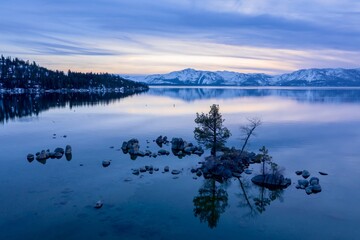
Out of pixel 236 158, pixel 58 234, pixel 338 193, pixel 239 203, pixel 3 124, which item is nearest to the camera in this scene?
pixel 58 234

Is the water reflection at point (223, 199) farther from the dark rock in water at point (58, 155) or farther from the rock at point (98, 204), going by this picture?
the dark rock in water at point (58, 155)

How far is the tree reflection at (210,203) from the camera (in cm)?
3625

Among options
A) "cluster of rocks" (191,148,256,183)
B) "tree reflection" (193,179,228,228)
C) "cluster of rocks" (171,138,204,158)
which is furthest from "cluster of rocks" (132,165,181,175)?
"cluster of rocks" (171,138,204,158)

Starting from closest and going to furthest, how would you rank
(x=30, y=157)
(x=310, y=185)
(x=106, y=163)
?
(x=310, y=185), (x=106, y=163), (x=30, y=157)

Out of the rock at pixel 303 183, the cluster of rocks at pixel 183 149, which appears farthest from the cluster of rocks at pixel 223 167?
the rock at pixel 303 183

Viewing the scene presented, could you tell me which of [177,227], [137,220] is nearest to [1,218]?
[137,220]

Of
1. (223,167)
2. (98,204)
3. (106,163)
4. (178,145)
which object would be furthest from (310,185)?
(106,163)

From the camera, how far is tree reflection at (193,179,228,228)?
36247 mm

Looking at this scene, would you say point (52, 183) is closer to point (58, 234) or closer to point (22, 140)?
point (58, 234)

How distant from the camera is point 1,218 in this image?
3369 centimetres

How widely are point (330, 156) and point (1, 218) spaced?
56.2 meters

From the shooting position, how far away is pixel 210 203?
132 ft

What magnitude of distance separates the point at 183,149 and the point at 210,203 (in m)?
24.8

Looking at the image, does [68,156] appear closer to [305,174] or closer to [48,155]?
[48,155]
